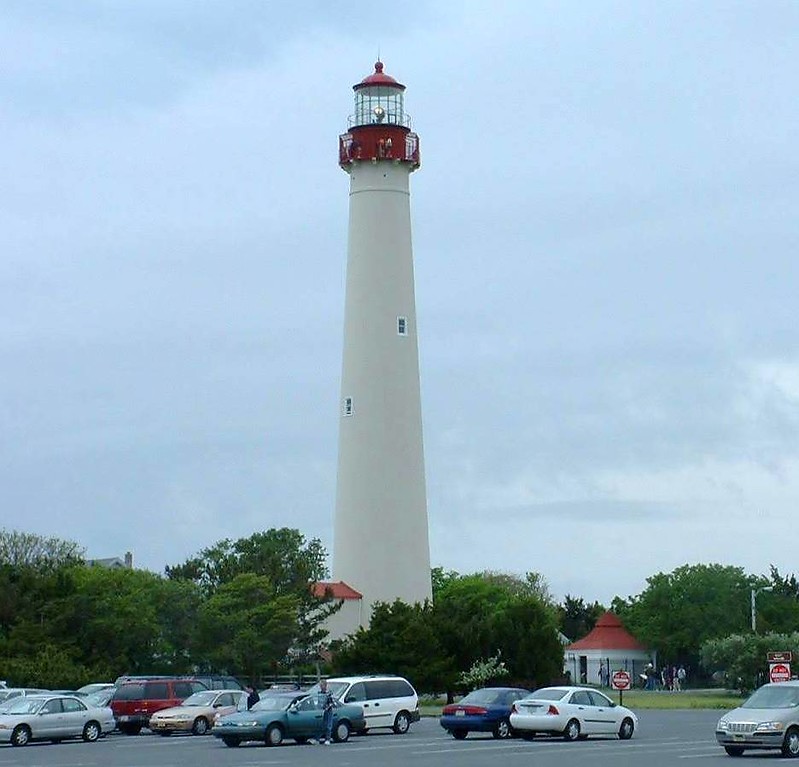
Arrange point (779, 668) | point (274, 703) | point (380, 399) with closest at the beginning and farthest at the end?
point (274, 703)
point (779, 668)
point (380, 399)

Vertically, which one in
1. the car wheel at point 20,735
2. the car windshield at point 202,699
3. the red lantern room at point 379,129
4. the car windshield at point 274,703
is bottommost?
the car wheel at point 20,735

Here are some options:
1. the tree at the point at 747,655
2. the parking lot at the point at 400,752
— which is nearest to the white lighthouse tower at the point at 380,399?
the tree at the point at 747,655

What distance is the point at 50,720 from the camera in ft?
148

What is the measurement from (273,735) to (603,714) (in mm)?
8504

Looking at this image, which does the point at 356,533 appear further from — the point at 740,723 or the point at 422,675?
the point at 740,723

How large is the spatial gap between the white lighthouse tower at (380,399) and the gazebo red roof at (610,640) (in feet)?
111

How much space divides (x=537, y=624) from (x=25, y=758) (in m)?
32.2

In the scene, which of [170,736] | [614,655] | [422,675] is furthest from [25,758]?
[614,655]

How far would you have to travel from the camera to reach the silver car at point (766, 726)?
35.8 metres

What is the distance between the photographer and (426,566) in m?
74.2

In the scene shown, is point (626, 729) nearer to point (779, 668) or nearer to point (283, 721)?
point (283, 721)

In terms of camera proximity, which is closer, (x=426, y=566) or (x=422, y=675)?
(x=422, y=675)

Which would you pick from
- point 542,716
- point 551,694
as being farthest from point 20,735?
point 551,694

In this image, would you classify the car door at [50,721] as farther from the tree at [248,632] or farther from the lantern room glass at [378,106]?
the lantern room glass at [378,106]
